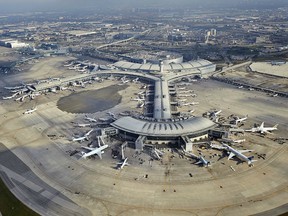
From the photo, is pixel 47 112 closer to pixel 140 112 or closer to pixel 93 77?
pixel 140 112

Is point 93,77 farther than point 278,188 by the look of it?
Yes

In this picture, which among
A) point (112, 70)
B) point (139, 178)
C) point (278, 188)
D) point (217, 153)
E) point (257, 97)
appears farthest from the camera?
point (112, 70)

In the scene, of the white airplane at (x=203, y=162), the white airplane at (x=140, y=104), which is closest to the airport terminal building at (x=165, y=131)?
the white airplane at (x=203, y=162)

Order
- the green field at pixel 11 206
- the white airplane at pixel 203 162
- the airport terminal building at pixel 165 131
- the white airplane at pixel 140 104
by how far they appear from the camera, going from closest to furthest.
A: 1. the green field at pixel 11 206
2. the white airplane at pixel 203 162
3. the airport terminal building at pixel 165 131
4. the white airplane at pixel 140 104

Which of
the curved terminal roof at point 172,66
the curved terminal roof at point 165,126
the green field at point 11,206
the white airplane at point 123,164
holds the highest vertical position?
the curved terminal roof at point 165,126

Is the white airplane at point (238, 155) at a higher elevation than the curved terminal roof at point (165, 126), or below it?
below

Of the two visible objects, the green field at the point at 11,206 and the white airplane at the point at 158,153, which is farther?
the white airplane at the point at 158,153

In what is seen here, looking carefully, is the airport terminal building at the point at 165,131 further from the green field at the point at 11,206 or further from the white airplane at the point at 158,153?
the green field at the point at 11,206

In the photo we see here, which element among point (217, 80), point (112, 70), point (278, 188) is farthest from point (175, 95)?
point (278, 188)
